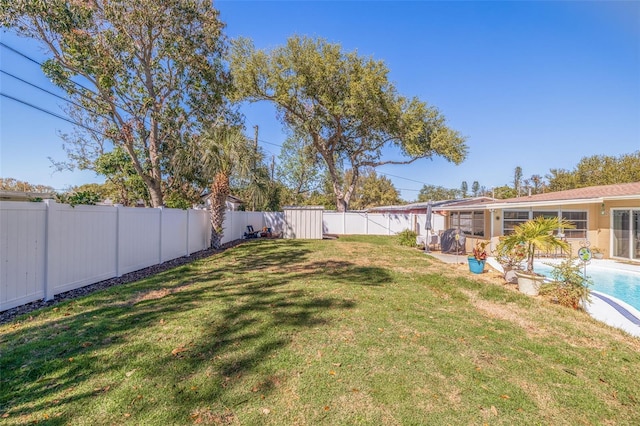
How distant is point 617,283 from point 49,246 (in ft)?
42.6

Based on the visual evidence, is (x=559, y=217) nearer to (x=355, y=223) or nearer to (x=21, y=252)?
(x=355, y=223)

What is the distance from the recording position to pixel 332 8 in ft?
40.4

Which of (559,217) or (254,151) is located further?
(254,151)

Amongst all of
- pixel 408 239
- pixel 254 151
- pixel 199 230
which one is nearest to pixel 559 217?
pixel 408 239

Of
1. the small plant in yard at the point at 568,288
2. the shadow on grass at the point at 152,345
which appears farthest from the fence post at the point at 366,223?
the shadow on grass at the point at 152,345

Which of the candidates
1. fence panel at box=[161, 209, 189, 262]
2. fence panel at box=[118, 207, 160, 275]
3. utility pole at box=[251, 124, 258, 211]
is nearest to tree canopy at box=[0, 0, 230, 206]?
utility pole at box=[251, 124, 258, 211]

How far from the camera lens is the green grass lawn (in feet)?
7.79

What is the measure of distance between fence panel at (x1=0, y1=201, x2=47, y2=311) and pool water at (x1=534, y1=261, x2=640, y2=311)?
1063 cm

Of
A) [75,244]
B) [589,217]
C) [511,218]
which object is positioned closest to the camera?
[75,244]

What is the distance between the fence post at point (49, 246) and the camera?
15.5ft

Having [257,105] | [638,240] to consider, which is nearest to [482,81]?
[638,240]

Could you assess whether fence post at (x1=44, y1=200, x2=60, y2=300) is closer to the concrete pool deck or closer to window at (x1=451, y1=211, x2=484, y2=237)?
the concrete pool deck

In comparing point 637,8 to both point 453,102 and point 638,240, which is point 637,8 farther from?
point 453,102

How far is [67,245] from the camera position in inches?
203
